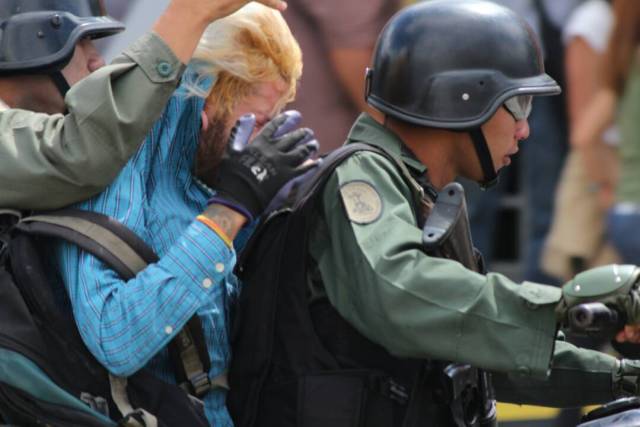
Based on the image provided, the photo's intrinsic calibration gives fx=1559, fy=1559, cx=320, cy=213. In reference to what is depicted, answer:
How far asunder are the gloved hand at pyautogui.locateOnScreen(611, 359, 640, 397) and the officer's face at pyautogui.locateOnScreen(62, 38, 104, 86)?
1.42 m

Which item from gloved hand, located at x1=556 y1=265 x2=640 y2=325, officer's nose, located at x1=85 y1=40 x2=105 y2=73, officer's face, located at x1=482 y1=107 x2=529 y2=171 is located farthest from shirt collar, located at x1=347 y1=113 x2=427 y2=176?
officer's nose, located at x1=85 y1=40 x2=105 y2=73

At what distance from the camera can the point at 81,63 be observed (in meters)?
3.64

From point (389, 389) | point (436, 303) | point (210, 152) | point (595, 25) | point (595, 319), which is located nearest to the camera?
point (595, 319)

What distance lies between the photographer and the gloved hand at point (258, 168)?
3240mm

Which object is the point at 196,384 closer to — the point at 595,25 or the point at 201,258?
the point at 201,258

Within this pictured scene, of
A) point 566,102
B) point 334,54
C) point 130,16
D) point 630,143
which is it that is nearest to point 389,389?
point 630,143

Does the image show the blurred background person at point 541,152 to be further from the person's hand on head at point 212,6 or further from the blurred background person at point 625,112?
the person's hand on head at point 212,6

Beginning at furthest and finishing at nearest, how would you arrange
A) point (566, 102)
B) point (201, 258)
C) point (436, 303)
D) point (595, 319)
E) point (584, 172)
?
point (566, 102) < point (584, 172) < point (201, 258) < point (436, 303) < point (595, 319)

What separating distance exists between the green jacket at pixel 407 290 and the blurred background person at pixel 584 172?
334cm

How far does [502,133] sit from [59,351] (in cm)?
106

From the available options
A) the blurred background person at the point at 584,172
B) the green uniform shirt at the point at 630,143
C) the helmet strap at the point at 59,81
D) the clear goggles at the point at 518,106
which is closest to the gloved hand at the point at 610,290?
the clear goggles at the point at 518,106

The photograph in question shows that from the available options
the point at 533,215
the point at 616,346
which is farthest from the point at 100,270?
the point at 533,215

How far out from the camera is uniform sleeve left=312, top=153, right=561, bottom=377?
3.06 metres

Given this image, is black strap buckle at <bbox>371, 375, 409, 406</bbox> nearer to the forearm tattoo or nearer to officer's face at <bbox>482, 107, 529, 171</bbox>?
the forearm tattoo
